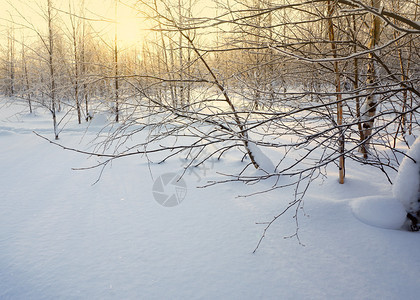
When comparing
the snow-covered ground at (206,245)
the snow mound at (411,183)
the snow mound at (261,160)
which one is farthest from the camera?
the snow mound at (261,160)

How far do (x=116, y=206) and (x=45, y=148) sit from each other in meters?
4.47

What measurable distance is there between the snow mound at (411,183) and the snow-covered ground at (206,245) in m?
0.07

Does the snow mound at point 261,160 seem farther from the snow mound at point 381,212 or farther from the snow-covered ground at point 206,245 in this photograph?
the snow mound at point 381,212

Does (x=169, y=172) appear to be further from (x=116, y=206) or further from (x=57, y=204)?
(x=57, y=204)

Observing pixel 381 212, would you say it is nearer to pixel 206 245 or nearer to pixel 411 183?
pixel 411 183

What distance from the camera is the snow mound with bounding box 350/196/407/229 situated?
207 centimetres

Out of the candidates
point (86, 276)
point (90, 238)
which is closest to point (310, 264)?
point (86, 276)

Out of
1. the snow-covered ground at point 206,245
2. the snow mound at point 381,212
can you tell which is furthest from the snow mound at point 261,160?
the snow mound at point 381,212

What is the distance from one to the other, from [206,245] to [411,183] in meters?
1.71

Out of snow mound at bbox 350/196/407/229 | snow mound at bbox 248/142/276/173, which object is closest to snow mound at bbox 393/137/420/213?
snow mound at bbox 350/196/407/229

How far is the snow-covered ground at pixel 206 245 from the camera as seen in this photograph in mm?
1608

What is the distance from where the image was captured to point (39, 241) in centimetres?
221

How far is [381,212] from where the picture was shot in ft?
6.97

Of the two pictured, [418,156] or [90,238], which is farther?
[90,238]
